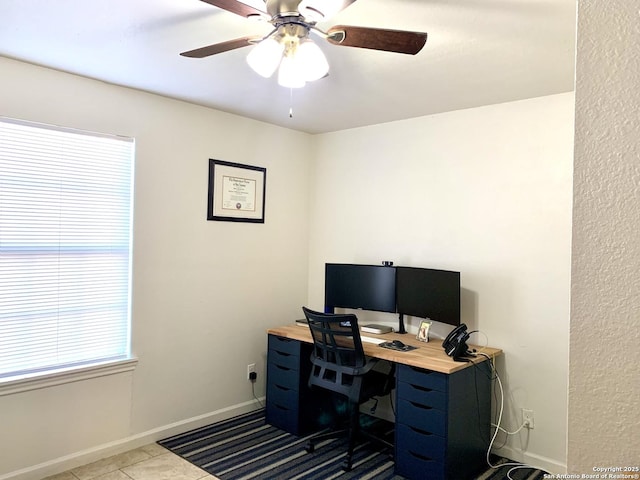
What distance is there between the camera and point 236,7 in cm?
157

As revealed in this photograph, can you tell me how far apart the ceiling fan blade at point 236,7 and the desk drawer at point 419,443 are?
238 cm

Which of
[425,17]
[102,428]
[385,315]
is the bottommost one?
[102,428]

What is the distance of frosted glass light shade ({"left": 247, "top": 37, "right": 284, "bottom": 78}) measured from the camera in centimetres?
180

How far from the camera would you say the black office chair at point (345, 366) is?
9.48ft

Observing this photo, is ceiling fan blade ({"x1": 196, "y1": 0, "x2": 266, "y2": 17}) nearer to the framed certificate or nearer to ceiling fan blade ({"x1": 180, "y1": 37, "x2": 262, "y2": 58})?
ceiling fan blade ({"x1": 180, "y1": 37, "x2": 262, "y2": 58})

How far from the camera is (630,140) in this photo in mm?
635

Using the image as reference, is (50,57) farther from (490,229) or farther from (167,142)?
(490,229)

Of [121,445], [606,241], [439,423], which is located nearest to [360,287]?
[439,423]

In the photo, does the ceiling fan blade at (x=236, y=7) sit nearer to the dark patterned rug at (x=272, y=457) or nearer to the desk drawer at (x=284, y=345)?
the desk drawer at (x=284, y=345)

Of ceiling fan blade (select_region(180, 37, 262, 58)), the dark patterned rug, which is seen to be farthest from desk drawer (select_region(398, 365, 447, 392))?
ceiling fan blade (select_region(180, 37, 262, 58))

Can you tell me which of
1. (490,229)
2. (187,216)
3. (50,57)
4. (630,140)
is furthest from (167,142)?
(630,140)

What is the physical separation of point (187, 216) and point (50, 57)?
1.30 metres

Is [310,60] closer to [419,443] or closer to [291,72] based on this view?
[291,72]

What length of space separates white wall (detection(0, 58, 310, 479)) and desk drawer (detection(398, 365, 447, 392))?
1.48 metres
